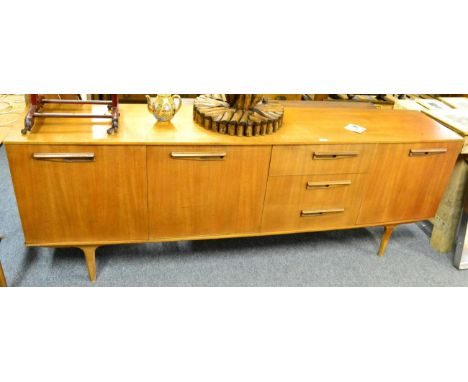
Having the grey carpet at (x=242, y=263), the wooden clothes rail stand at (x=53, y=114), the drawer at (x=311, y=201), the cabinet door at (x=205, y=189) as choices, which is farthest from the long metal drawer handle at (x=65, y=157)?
the drawer at (x=311, y=201)

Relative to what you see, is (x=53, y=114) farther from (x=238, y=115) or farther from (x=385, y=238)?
(x=385, y=238)

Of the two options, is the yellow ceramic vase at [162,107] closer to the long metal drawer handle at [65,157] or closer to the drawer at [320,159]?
the long metal drawer handle at [65,157]

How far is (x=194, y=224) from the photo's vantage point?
5.92 feet

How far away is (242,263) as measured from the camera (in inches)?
84.0

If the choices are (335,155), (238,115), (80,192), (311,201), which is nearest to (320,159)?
(335,155)

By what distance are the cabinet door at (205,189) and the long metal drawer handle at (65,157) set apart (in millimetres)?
233

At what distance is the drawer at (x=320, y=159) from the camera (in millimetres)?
1701

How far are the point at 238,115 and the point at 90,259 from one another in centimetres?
96

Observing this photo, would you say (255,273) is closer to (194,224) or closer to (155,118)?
(194,224)

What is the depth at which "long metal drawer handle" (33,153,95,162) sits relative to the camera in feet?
4.85

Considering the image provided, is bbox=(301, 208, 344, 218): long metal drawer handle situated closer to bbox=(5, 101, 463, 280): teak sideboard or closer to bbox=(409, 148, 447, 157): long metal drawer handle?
bbox=(5, 101, 463, 280): teak sideboard

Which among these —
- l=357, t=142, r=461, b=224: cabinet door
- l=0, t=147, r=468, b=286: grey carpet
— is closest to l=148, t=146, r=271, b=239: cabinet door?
l=0, t=147, r=468, b=286: grey carpet
